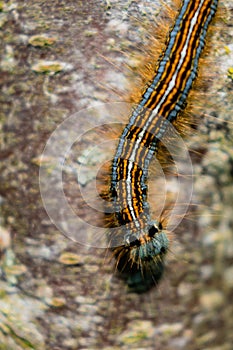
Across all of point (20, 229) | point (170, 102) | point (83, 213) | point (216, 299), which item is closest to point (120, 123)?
point (170, 102)

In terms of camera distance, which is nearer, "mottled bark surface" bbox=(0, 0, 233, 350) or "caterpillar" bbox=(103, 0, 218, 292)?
"caterpillar" bbox=(103, 0, 218, 292)

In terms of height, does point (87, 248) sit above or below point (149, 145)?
below

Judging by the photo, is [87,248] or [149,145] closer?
[149,145]

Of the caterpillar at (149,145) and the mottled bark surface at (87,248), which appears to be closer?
the caterpillar at (149,145)

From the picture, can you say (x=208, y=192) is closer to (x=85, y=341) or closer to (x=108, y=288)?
(x=108, y=288)
